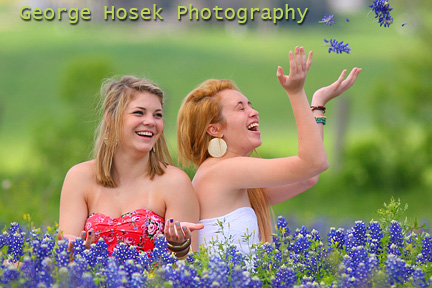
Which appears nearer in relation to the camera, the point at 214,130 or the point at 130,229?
the point at 130,229

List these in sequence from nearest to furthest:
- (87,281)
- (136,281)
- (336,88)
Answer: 1. (87,281)
2. (136,281)
3. (336,88)

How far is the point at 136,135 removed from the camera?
377 cm

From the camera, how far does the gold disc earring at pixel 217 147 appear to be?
393cm

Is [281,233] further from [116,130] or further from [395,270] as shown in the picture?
[116,130]

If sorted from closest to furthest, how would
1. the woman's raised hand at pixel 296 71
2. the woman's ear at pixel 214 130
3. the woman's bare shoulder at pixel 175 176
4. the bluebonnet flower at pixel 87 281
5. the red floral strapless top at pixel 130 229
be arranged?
Result: the bluebonnet flower at pixel 87 281, the woman's raised hand at pixel 296 71, the red floral strapless top at pixel 130 229, the woman's bare shoulder at pixel 175 176, the woman's ear at pixel 214 130

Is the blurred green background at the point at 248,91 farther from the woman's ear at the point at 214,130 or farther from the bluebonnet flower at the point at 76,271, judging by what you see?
the bluebonnet flower at the point at 76,271

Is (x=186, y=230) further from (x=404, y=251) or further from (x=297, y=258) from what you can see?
(x=404, y=251)

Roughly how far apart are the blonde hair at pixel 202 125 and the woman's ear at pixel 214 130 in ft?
0.07

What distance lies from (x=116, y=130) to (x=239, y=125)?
68 cm

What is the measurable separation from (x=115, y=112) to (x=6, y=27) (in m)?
31.1

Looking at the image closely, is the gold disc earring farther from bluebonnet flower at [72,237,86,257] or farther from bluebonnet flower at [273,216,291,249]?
bluebonnet flower at [72,237,86,257]

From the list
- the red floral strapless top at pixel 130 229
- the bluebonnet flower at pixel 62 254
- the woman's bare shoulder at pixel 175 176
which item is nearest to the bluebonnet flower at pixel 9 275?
the bluebonnet flower at pixel 62 254

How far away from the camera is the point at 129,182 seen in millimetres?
3832

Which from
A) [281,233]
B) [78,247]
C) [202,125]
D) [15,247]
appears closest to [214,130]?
[202,125]
